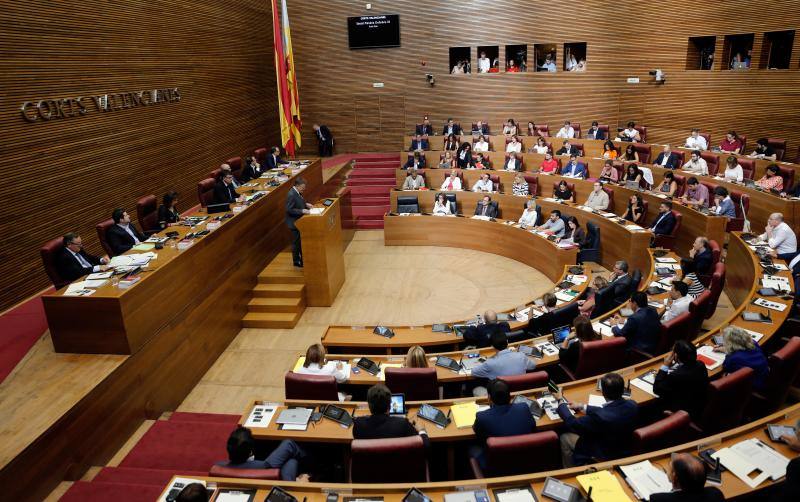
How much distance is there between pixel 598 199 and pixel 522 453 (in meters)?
6.84

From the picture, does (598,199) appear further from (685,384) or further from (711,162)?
(685,384)

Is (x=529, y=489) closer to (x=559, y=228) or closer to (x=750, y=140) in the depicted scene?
(x=559, y=228)

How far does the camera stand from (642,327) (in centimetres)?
500

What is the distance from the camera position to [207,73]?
1063cm

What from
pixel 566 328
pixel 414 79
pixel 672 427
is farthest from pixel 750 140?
pixel 672 427

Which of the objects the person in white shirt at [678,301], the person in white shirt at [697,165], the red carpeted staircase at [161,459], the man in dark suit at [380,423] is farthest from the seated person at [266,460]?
the person in white shirt at [697,165]

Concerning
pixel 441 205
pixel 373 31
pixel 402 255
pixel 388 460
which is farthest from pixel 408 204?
pixel 388 460

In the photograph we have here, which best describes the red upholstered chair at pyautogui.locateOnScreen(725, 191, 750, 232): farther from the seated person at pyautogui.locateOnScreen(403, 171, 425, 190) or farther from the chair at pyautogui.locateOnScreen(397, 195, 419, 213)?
the seated person at pyautogui.locateOnScreen(403, 171, 425, 190)

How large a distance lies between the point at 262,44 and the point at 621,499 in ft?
42.6

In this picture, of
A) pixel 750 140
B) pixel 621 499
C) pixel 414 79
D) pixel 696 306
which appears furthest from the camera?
pixel 414 79

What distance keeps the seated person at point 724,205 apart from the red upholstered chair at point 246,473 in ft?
23.1

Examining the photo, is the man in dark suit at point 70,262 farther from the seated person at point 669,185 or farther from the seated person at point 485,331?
the seated person at point 669,185

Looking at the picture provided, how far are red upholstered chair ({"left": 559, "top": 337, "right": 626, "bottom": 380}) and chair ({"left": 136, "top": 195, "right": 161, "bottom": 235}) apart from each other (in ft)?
17.1

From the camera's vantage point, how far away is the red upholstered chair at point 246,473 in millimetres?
3189
